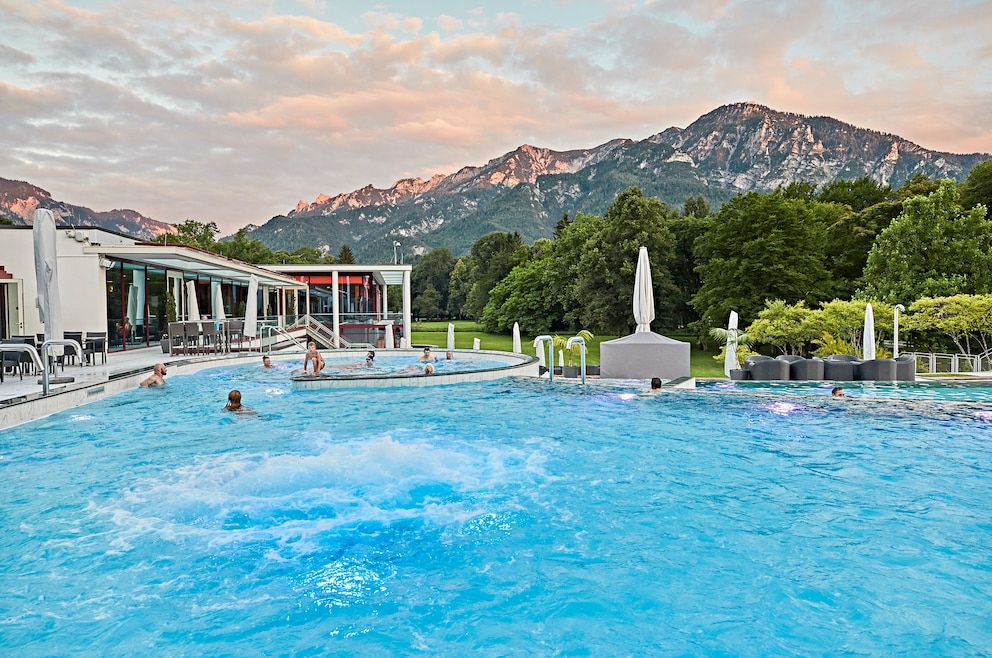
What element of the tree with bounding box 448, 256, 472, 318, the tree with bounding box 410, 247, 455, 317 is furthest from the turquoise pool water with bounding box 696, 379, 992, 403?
the tree with bounding box 410, 247, 455, 317

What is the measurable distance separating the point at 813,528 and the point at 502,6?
2563cm

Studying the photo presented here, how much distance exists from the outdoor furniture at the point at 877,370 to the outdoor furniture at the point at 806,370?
2.68 feet

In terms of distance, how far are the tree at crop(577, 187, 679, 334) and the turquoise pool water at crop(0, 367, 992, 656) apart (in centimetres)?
3092

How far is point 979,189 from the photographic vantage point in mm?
30812

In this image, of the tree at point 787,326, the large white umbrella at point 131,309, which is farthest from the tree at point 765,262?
the large white umbrella at point 131,309

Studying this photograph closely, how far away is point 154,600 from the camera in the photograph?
349 centimetres

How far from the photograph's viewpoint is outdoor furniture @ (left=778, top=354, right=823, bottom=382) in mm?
12414

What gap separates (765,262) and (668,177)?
96941 millimetres

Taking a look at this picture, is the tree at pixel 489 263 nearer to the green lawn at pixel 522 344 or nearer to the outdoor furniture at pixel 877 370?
the green lawn at pixel 522 344

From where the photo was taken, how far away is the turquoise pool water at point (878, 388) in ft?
35.7

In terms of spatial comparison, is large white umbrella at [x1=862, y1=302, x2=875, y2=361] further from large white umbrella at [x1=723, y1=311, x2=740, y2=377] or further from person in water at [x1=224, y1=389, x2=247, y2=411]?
person in water at [x1=224, y1=389, x2=247, y2=411]

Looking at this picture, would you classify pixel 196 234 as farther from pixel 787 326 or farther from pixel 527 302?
pixel 787 326

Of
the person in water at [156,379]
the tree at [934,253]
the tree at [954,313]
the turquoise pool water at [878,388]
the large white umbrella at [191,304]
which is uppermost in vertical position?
the tree at [934,253]

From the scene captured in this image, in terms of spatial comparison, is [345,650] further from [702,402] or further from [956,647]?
[702,402]
